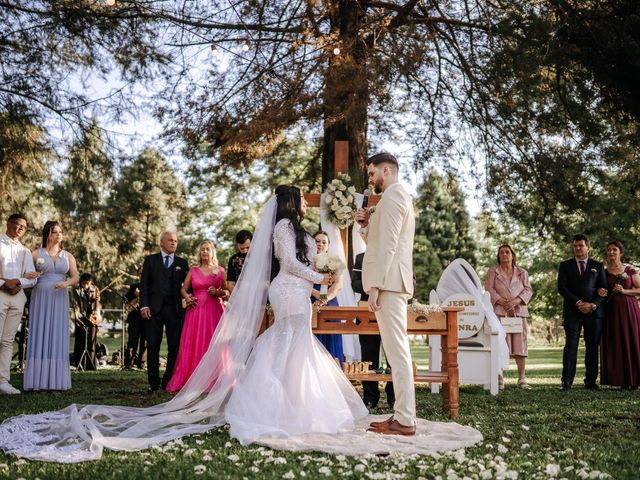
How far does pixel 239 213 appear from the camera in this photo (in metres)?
30.5

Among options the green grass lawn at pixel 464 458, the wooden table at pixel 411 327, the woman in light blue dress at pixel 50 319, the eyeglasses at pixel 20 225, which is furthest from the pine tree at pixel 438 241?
the green grass lawn at pixel 464 458

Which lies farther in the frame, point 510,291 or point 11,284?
point 510,291

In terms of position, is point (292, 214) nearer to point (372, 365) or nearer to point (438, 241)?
point (372, 365)

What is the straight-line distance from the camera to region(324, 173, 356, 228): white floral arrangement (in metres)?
8.64

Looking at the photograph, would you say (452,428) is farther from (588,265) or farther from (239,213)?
(239,213)

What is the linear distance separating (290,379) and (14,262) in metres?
4.65

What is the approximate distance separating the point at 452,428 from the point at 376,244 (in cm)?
158

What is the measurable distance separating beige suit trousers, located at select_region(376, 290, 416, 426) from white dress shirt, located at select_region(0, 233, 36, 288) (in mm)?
5155

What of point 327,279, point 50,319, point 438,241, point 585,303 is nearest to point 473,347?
point 585,303

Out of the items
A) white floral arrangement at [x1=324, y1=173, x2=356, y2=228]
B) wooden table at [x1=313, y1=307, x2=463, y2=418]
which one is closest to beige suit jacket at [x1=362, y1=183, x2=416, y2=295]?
wooden table at [x1=313, y1=307, x2=463, y2=418]

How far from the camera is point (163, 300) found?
870 centimetres

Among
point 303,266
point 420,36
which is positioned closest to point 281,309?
point 303,266

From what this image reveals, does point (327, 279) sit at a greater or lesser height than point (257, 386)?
greater

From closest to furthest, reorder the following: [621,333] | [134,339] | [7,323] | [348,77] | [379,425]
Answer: [379,425] < [7,323] < [348,77] < [621,333] < [134,339]
